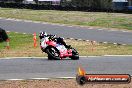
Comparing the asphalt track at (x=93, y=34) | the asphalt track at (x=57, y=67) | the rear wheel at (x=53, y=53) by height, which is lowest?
the asphalt track at (x=93, y=34)

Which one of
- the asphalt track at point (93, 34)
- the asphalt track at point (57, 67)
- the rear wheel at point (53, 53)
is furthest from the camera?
the asphalt track at point (93, 34)

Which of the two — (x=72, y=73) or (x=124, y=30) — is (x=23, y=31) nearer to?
(x=124, y=30)

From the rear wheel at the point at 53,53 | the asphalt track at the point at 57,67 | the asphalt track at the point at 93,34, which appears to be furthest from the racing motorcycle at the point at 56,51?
the asphalt track at the point at 93,34

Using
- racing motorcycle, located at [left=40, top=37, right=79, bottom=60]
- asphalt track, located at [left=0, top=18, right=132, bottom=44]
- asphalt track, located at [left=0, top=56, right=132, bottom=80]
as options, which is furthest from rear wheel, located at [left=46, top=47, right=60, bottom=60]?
asphalt track, located at [left=0, top=18, right=132, bottom=44]

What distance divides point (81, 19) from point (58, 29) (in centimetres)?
945

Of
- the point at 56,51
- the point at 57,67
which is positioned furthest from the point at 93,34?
the point at 57,67

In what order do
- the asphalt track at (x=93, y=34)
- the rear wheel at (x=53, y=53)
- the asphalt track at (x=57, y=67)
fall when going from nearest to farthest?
the asphalt track at (x=57, y=67) → the rear wheel at (x=53, y=53) → the asphalt track at (x=93, y=34)

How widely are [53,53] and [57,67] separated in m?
2.07

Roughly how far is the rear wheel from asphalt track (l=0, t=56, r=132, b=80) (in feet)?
0.86

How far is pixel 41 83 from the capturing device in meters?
12.8

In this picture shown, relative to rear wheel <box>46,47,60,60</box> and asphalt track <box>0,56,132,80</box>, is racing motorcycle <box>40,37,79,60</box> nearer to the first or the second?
rear wheel <box>46,47,60,60</box>

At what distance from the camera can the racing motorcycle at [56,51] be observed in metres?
18.0

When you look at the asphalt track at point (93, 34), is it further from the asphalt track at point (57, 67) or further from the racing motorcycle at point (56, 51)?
the asphalt track at point (57, 67)

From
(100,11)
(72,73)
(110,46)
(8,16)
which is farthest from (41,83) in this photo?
(100,11)
